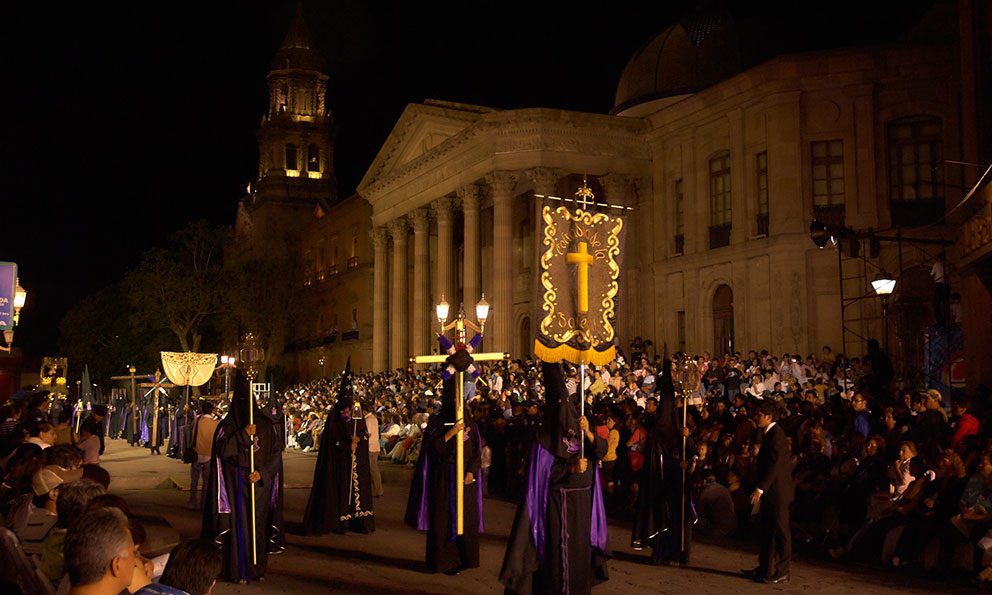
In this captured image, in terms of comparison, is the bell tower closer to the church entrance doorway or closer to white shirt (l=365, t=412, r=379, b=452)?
the church entrance doorway

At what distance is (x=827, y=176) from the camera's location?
31250 millimetres

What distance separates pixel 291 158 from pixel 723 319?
5119cm

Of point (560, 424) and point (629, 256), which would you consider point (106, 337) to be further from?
point (560, 424)

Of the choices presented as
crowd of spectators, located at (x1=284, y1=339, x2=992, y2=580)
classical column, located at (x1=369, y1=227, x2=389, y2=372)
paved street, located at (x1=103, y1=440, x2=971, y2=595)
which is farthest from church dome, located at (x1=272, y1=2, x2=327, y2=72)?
paved street, located at (x1=103, y1=440, x2=971, y2=595)

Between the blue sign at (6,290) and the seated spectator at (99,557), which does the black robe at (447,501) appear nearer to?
the seated spectator at (99,557)

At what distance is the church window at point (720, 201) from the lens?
3394cm

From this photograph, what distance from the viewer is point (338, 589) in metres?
9.27

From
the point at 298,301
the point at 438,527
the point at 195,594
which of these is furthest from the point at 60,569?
the point at 298,301

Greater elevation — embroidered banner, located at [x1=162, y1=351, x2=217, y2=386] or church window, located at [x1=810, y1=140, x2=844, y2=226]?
church window, located at [x1=810, y1=140, x2=844, y2=226]

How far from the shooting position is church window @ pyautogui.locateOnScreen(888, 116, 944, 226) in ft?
98.4

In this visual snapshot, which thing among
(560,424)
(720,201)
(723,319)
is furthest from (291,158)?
(560,424)

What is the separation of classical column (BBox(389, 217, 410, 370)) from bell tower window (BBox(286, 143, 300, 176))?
29.9m

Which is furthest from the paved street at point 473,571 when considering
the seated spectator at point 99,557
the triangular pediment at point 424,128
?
the triangular pediment at point 424,128

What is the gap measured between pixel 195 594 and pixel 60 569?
1.71m
